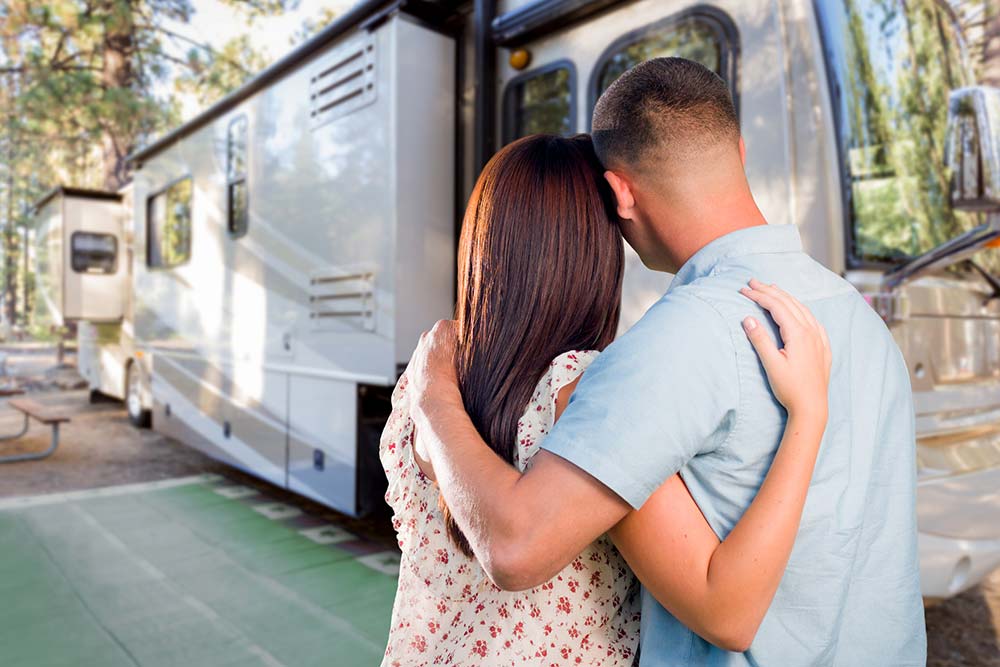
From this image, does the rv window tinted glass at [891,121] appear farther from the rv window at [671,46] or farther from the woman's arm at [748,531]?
the woman's arm at [748,531]

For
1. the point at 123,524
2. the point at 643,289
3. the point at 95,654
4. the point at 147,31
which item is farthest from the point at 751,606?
the point at 147,31

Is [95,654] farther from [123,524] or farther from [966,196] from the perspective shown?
[966,196]

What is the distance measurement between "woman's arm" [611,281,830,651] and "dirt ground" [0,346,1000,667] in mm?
2822

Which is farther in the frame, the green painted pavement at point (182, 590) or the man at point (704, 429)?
the green painted pavement at point (182, 590)

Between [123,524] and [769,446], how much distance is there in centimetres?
513

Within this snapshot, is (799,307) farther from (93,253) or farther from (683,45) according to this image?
(93,253)

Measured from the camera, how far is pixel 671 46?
2939 mm

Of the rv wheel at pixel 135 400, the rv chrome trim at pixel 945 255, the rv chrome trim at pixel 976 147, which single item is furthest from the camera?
the rv wheel at pixel 135 400

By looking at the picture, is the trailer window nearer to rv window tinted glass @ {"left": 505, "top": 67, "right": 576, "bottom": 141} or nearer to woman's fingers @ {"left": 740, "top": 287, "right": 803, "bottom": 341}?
rv window tinted glass @ {"left": 505, "top": 67, "right": 576, "bottom": 141}

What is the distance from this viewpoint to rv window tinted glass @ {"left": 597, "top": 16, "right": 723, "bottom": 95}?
2.79m

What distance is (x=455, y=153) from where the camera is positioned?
12.9 ft

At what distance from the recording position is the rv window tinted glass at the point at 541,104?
11.1 feet

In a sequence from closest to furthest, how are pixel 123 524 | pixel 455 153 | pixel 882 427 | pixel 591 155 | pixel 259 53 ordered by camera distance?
pixel 882 427
pixel 591 155
pixel 455 153
pixel 123 524
pixel 259 53

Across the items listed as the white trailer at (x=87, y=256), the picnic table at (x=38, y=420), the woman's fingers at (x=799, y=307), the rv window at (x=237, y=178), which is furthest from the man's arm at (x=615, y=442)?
the white trailer at (x=87, y=256)
